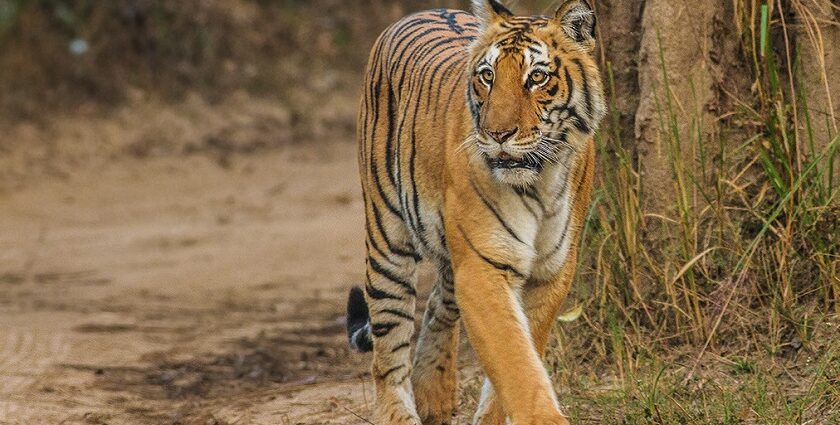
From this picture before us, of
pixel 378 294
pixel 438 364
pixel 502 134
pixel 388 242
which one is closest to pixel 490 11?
pixel 502 134

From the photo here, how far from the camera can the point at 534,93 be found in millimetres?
3947

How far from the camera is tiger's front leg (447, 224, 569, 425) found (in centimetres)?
387

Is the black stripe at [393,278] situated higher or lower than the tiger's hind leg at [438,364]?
higher

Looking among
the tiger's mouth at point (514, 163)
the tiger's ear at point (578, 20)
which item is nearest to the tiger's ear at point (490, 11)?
the tiger's ear at point (578, 20)

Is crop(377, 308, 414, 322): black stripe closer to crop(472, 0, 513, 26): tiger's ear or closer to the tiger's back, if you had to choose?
the tiger's back

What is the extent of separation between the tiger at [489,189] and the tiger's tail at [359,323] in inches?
8.7

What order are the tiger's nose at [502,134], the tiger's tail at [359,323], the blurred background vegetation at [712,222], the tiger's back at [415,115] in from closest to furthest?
1. the tiger's nose at [502,134]
2. the tiger's back at [415,115]
3. the blurred background vegetation at [712,222]
4. the tiger's tail at [359,323]

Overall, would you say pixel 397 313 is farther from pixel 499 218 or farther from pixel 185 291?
pixel 185 291

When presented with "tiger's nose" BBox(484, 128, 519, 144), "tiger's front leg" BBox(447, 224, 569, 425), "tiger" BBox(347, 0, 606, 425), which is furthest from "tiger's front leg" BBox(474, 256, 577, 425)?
"tiger's nose" BBox(484, 128, 519, 144)

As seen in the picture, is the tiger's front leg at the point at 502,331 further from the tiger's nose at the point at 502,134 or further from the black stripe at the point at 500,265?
the tiger's nose at the point at 502,134

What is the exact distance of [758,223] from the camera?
5031 millimetres

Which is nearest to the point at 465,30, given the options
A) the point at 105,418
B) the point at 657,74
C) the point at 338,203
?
the point at 657,74

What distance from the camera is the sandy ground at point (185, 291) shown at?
18.4ft

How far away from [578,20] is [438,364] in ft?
5.00
